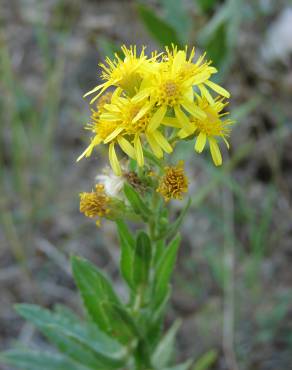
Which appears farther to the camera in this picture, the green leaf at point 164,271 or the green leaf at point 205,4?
the green leaf at point 205,4

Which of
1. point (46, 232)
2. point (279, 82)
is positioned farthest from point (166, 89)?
point (279, 82)

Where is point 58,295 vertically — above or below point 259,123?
below

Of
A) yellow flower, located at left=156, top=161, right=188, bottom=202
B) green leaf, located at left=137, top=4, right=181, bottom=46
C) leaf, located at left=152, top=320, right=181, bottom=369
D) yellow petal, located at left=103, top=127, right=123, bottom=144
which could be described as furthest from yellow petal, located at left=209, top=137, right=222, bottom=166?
green leaf, located at left=137, top=4, right=181, bottom=46

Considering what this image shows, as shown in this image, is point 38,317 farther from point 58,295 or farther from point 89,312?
point 58,295

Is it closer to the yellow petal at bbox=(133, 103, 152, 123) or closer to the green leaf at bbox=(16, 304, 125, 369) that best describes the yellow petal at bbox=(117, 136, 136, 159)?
the yellow petal at bbox=(133, 103, 152, 123)

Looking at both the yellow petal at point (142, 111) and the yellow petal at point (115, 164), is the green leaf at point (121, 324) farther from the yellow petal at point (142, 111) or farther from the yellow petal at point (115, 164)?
the yellow petal at point (142, 111)

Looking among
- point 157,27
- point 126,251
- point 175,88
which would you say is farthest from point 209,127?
point 157,27

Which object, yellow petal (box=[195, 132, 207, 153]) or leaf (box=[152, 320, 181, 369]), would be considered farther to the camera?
leaf (box=[152, 320, 181, 369])

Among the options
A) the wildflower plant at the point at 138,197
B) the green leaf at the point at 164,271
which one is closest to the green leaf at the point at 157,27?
the wildflower plant at the point at 138,197
